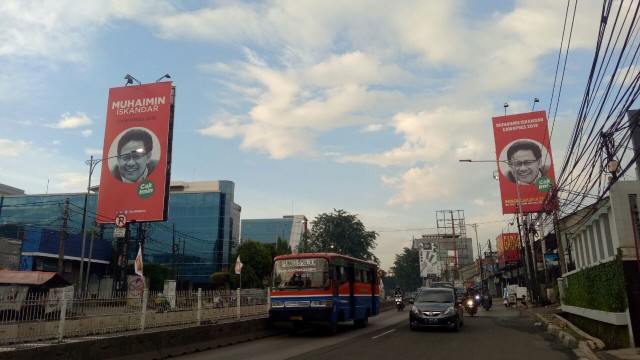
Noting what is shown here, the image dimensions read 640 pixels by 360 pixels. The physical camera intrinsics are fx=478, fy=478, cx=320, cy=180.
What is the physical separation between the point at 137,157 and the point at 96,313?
102 feet

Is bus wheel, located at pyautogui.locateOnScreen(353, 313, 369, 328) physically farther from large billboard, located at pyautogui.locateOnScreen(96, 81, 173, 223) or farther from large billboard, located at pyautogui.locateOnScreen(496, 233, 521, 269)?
large billboard, located at pyautogui.locateOnScreen(496, 233, 521, 269)

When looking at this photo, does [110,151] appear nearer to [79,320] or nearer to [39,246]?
[39,246]

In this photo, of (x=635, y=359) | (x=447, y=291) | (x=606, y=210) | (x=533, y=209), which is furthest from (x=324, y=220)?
(x=635, y=359)

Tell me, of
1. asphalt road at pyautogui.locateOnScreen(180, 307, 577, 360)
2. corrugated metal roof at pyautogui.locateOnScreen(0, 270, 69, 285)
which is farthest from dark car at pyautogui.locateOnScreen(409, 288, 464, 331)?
corrugated metal roof at pyautogui.locateOnScreen(0, 270, 69, 285)

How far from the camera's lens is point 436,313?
17344mm

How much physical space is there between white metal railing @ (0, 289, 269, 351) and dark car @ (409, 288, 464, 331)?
747cm

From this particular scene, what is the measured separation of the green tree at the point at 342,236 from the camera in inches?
2985

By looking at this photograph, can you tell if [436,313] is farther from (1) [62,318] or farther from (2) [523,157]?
(2) [523,157]

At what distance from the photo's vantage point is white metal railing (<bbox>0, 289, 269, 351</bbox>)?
34.1 ft

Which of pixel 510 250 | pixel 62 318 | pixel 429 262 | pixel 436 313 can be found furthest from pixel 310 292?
pixel 429 262

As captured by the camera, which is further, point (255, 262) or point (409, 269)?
point (409, 269)

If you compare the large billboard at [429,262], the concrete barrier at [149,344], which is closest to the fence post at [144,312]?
the concrete barrier at [149,344]

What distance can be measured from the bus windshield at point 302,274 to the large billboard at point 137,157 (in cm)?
2517

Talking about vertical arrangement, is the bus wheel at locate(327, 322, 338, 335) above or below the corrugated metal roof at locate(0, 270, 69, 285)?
below
